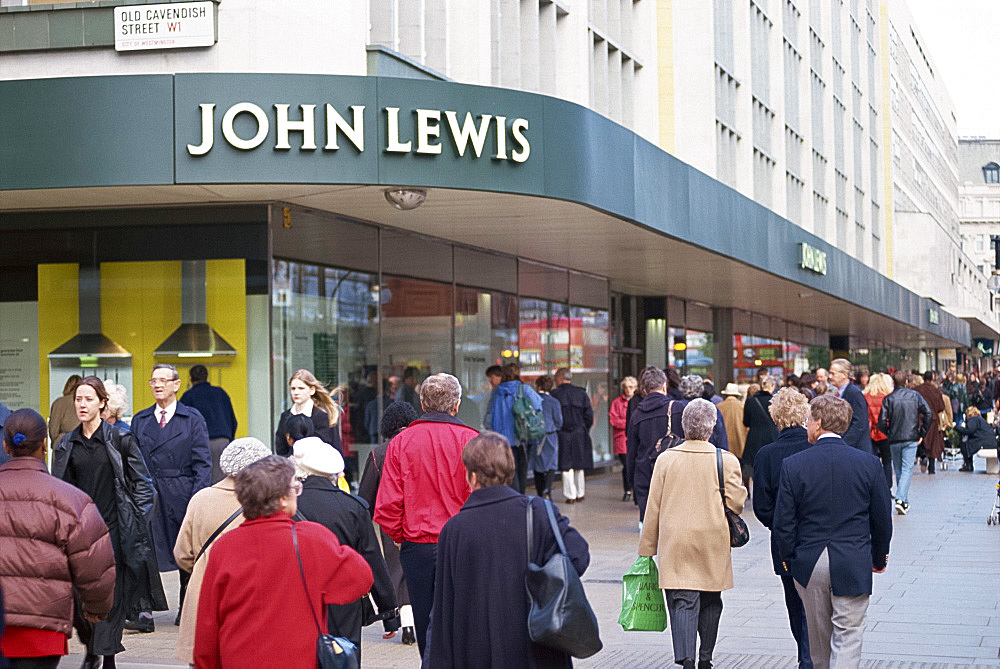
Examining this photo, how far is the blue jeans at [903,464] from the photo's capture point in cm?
1822

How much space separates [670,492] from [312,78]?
6.26 metres

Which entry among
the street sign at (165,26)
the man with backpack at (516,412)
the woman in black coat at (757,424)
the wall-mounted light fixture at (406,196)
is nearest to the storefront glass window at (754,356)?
the woman in black coat at (757,424)

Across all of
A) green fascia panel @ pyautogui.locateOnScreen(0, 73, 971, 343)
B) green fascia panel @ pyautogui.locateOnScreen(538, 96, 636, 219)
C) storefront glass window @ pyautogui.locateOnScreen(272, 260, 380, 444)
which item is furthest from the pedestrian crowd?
green fascia panel @ pyautogui.locateOnScreen(538, 96, 636, 219)

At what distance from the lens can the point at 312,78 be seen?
1250 cm

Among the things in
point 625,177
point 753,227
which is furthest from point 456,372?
point 753,227

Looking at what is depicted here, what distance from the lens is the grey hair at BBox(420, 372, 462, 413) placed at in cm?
735

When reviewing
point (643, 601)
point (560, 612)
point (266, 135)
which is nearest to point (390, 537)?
point (643, 601)

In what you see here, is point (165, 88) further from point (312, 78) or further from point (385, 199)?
point (385, 199)

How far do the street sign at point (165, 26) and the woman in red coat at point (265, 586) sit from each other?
894cm

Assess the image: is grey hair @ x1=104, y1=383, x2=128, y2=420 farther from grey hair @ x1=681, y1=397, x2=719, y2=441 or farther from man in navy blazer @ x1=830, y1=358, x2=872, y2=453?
man in navy blazer @ x1=830, y1=358, x2=872, y2=453

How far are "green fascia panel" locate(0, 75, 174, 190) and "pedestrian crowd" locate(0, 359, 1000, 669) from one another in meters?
2.97

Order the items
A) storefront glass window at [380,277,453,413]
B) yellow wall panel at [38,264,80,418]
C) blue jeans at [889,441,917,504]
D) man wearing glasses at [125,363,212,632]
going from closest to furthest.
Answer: man wearing glasses at [125,363,212,632], yellow wall panel at [38,264,80,418], storefront glass window at [380,277,453,413], blue jeans at [889,441,917,504]

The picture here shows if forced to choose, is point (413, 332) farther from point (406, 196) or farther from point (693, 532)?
point (693, 532)

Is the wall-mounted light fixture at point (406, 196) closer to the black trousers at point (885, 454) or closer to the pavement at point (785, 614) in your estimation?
the pavement at point (785, 614)
